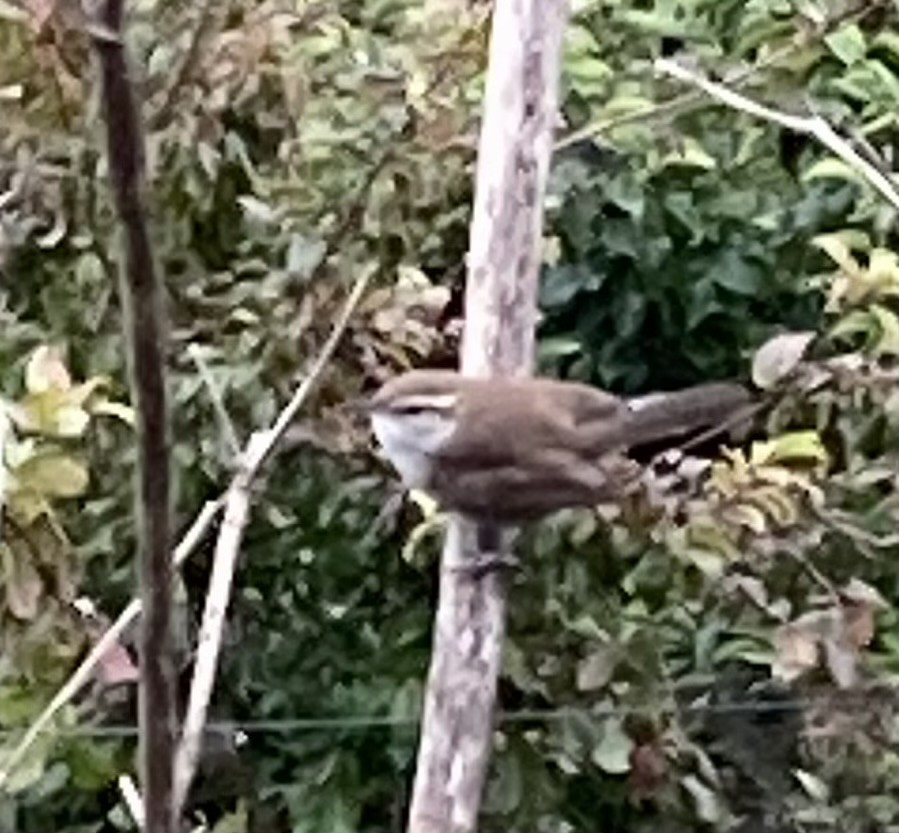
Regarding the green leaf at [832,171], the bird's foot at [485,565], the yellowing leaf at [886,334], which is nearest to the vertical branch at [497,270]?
the bird's foot at [485,565]

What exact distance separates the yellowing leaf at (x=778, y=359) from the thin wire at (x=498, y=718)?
29cm

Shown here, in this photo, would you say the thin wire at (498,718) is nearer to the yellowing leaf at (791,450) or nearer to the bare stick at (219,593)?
the yellowing leaf at (791,450)

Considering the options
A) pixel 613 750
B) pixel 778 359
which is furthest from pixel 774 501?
pixel 613 750

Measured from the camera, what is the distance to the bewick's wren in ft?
6.21

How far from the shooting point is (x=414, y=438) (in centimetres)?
191

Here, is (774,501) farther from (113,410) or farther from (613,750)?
(113,410)

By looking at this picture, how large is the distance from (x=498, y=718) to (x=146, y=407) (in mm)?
1244

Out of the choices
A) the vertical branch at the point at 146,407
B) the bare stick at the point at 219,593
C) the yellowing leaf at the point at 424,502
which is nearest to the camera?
the vertical branch at the point at 146,407

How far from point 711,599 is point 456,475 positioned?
43cm

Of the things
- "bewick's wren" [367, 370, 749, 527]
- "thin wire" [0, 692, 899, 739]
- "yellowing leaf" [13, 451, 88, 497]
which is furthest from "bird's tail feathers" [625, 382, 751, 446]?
"yellowing leaf" [13, 451, 88, 497]

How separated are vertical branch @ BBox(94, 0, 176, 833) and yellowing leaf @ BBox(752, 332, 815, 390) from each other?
48.1 inches

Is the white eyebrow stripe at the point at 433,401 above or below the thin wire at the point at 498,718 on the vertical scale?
above

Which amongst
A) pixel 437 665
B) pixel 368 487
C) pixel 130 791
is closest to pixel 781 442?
pixel 368 487

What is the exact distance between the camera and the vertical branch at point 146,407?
873 millimetres
